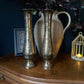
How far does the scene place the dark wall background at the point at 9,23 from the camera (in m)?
1.06

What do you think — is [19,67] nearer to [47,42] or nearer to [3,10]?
[47,42]

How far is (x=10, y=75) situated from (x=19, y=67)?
76mm

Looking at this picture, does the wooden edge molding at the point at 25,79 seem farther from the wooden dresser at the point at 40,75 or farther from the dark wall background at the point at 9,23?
the dark wall background at the point at 9,23

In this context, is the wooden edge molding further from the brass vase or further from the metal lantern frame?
the metal lantern frame

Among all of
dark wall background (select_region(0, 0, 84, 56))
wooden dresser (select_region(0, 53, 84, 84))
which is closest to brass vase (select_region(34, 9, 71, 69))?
wooden dresser (select_region(0, 53, 84, 84))

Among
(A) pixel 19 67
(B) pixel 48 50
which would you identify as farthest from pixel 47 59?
(A) pixel 19 67

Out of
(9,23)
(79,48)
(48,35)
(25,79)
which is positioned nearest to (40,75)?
(25,79)

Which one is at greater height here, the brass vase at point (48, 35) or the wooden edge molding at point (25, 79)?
the brass vase at point (48, 35)

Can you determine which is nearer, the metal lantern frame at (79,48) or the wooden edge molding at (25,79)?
the wooden edge molding at (25,79)

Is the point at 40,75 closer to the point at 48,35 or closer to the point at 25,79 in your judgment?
the point at 25,79

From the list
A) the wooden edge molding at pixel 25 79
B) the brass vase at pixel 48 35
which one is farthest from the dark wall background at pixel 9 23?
the wooden edge molding at pixel 25 79

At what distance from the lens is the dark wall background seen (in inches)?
41.9

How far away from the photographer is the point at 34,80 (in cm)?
55

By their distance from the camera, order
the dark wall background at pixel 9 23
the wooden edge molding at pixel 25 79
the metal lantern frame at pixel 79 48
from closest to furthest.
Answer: the wooden edge molding at pixel 25 79
the metal lantern frame at pixel 79 48
the dark wall background at pixel 9 23
